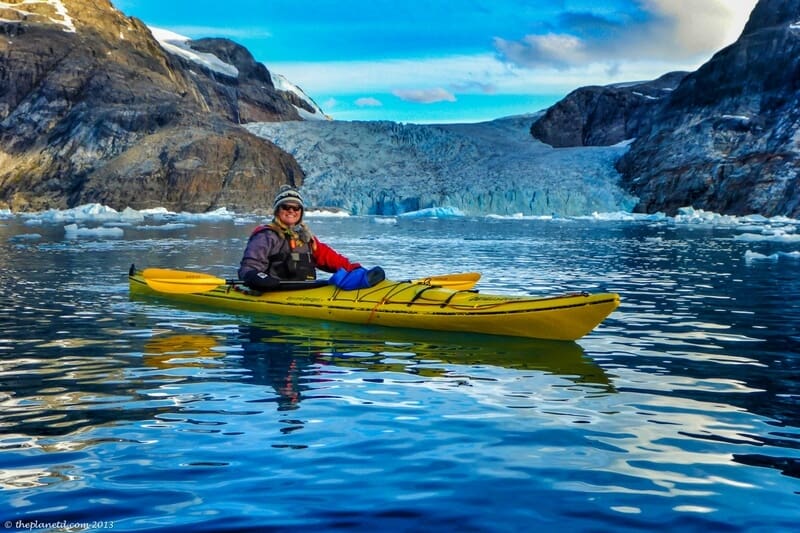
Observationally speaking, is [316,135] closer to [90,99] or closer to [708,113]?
[90,99]

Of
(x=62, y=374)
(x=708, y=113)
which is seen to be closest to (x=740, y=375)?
(x=62, y=374)

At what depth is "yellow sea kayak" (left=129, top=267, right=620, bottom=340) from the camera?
750cm

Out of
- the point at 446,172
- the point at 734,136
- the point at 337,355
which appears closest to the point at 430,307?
the point at 337,355

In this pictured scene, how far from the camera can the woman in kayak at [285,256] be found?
356 inches

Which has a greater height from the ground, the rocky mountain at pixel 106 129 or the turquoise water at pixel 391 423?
the rocky mountain at pixel 106 129

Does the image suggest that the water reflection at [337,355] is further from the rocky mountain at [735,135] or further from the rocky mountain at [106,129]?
the rocky mountain at [106,129]

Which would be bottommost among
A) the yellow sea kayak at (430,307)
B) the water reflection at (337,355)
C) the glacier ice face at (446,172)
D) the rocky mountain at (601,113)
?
the water reflection at (337,355)

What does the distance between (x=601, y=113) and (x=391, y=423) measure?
222 ft

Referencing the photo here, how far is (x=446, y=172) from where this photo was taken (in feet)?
161

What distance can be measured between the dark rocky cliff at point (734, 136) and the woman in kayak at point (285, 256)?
119ft

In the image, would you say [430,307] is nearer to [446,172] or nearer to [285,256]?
[285,256]

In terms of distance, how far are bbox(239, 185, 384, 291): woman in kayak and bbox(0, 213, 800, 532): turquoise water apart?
A: 560mm

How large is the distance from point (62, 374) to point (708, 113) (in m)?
50.4

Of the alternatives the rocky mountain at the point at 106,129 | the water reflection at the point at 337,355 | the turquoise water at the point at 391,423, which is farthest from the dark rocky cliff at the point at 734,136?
the water reflection at the point at 337,355
